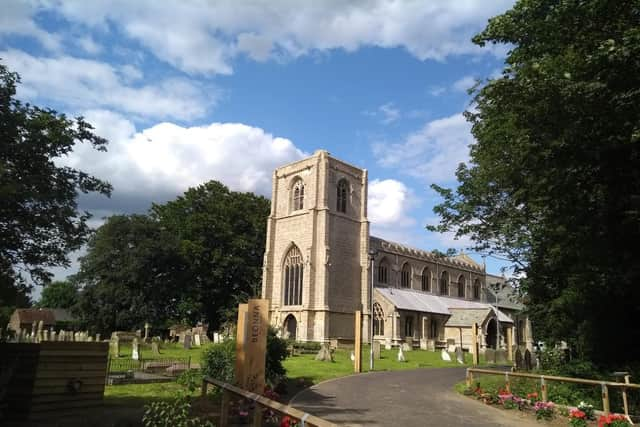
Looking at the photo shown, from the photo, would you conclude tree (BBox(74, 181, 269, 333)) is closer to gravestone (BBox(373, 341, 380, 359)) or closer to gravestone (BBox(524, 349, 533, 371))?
gravestone (BBox(373, 341, 380, 359))

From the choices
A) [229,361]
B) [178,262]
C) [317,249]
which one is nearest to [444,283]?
[317,249]

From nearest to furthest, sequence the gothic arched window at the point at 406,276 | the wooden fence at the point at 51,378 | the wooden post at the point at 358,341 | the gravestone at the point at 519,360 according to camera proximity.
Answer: the wooden fence at the point at 51,378, the wooden post at the point at 358,341, the gravestone at the point at 519,360, the gothic arched window at the point at 406,276

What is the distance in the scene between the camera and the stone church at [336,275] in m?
41.3

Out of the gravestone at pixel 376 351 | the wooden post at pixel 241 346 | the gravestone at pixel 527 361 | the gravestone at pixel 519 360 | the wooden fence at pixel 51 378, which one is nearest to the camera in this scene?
the wooden fence at pixel 51 378

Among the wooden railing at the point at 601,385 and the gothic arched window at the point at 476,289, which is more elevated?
the gothic arched window at the point at 476,289

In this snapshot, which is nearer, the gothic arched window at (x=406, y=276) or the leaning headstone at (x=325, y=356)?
the leaning headstone at (x=325, y=356)

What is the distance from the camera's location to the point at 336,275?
42688mm

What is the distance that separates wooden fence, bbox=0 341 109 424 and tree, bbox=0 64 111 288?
5.13 feet

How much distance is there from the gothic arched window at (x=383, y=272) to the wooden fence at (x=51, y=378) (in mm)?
40667

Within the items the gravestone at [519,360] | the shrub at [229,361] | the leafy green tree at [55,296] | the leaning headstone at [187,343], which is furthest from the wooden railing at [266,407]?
the leafy green tree at [55,296]

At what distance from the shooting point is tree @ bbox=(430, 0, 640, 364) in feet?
32.2

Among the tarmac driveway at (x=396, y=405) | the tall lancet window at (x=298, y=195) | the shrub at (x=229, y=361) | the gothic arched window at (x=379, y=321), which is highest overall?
the tall lancet window at (x=298, y=195)

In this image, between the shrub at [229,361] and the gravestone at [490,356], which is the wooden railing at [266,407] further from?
the gravestone at [490,356]

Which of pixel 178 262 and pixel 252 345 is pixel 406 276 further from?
pixel 252 345
